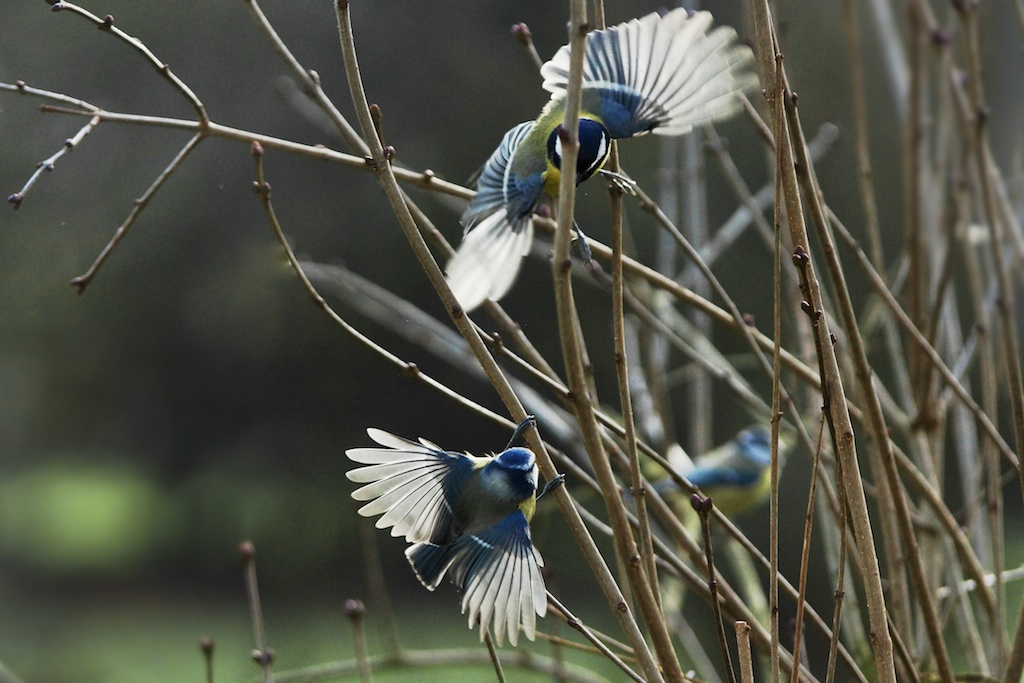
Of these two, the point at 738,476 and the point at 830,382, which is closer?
the point at 830,382

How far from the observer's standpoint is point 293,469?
177 centimetres

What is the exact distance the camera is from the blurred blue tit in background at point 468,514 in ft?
1.20

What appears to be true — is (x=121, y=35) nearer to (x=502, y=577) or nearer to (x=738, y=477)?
(x=502, y=577)

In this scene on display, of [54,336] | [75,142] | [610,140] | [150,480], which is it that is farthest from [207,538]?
[610,140]

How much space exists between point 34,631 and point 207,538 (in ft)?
1.01

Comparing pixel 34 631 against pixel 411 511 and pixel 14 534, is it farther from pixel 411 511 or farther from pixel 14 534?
pixel 411 511

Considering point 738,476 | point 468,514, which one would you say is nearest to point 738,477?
point 738,476

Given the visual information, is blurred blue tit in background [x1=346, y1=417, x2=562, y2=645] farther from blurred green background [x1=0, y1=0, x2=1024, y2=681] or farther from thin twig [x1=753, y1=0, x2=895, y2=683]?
blurred green background [x1=0, y1=0, x2=1024, y2=681]

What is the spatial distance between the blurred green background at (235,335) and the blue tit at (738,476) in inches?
16.5

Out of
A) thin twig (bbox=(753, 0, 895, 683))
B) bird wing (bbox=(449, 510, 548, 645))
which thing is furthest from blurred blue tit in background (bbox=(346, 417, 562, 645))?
thin twig (bbox=(753, 0, 895, 683))

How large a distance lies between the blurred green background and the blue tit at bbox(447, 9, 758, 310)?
1.11 metres

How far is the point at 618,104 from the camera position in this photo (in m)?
0.37

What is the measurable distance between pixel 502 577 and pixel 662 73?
19 cm

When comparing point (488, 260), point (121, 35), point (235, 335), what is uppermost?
point (235, 335)
